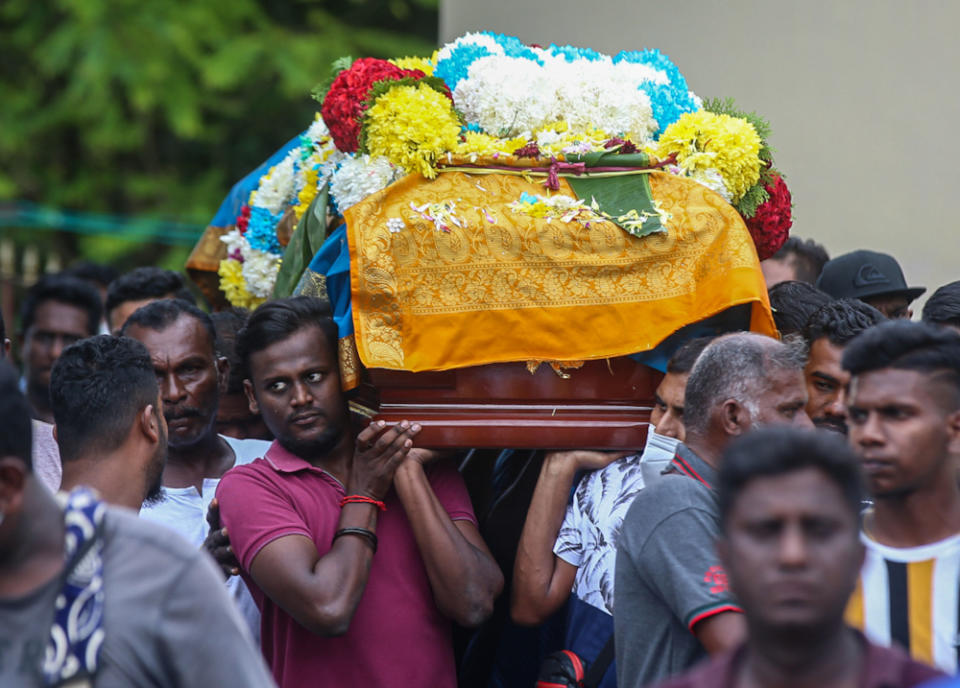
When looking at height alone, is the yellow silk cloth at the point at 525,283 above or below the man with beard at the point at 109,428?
above

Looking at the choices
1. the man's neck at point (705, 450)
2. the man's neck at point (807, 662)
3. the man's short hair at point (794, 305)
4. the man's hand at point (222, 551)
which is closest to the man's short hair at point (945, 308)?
the man's short hair at point (794, 305)

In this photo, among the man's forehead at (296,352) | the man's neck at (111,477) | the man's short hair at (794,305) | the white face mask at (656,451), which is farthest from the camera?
the man's short hair at (794,305)

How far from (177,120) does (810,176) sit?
6.30m

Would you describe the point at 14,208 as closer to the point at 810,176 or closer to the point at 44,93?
the point at 44,93

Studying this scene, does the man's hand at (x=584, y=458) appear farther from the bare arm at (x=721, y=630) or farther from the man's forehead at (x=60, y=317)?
the man's forehead at (x=60, y=317)

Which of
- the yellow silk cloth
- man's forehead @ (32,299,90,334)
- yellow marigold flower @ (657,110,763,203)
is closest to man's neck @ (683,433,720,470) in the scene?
the yellow silk cloth

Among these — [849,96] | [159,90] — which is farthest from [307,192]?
[159,90]

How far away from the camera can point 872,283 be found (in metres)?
4.40

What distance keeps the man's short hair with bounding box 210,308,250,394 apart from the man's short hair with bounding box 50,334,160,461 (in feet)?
4.29

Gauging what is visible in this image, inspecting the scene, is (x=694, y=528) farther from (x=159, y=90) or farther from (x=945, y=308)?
(x=159, y=90)

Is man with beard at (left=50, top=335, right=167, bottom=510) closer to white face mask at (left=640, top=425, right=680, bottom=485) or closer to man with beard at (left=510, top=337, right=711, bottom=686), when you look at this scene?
man with beard at (left=510, top=337, right=711, bottom=686)

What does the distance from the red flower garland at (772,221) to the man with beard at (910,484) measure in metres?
1.32

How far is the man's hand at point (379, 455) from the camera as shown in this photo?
11.0 feet

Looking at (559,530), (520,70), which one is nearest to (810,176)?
(520,70)
